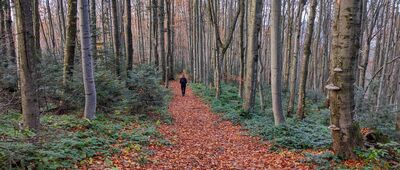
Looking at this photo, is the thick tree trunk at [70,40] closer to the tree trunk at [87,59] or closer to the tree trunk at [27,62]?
the tree trunk at [87,59]

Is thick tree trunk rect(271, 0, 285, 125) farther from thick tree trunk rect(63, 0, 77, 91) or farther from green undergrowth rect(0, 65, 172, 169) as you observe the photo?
thick tree trunk rect(63, 0, 77, 91)

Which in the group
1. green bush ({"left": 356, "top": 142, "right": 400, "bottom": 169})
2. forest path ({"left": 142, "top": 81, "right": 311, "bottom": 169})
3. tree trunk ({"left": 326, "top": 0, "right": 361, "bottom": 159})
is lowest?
forest path ({"left": 142, "top": 81, "right": 311, "bottom": 169})

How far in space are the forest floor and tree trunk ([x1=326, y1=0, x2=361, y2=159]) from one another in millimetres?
846

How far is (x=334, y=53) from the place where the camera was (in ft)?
16.2

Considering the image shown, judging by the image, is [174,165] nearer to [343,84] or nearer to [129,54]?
[343,84]

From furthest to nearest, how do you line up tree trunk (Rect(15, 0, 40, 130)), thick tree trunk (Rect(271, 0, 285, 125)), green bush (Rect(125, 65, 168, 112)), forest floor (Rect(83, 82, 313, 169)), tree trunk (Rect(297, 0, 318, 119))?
green bush (Rect(125, 65, 168, 112)) → tree trunk (Rect(297, 0, 318, 119)) → thick tree trunk (Rect(271, 0, 285, 125)) → forest floor (Rect(83, 82, 313, 169)) → tree trunk (Rect(15, 0, 40, 130))

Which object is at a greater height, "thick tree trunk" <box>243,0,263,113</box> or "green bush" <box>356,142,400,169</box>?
"thick tree trunk" <box>243,0,263,113</box>

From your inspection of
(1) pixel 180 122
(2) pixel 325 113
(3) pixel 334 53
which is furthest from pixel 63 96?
(2) pixel 325 113

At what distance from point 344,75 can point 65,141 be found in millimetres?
5081

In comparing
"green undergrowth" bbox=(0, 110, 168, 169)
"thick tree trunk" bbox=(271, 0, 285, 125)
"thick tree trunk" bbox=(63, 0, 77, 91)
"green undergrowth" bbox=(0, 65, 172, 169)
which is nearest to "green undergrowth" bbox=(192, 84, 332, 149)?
"thick tree trunk" bbox=(271, 0, 285, 125)

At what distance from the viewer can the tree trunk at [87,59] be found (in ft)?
22.7

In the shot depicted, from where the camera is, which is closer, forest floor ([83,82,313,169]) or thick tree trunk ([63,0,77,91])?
forest floor ([83,82,313,169])

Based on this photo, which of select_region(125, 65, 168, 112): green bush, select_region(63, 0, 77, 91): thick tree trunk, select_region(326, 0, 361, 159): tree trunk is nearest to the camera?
select_region(326, 0, 361, 159): tree trunk

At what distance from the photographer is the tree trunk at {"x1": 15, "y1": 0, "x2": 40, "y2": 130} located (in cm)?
455
